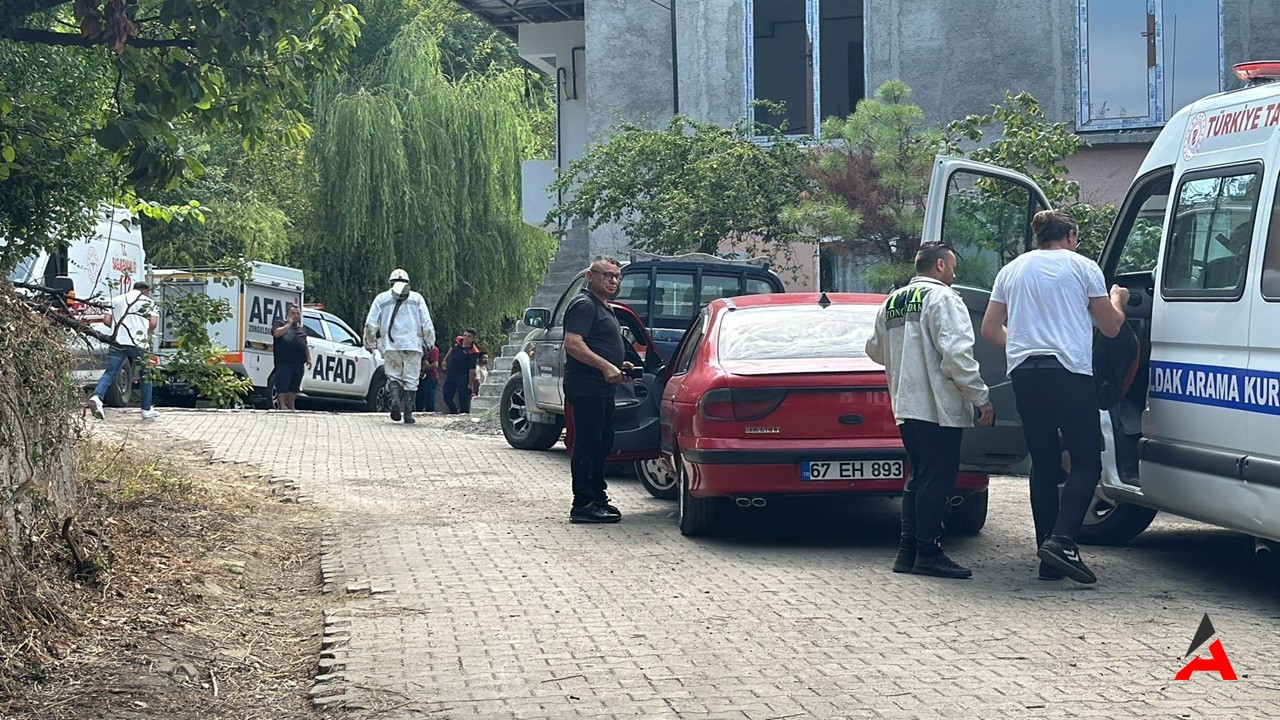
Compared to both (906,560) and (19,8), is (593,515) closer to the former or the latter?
(906,560)

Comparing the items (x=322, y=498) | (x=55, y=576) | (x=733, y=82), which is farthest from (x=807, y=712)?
(x=733, y=82)

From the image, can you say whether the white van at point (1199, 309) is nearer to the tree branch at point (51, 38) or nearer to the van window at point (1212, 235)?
the van window at point (1212, 235)

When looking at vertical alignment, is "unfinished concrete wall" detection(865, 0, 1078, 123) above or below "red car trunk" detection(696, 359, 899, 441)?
above

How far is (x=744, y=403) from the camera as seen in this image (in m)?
9.09

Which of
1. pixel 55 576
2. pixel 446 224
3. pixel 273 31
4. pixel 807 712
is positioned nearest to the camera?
pixel 807 712

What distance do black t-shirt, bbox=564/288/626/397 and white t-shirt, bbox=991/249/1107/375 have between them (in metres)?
3.17

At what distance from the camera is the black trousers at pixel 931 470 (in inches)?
324

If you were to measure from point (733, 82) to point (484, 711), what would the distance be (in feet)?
63.2

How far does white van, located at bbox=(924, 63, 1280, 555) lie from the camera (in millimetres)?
7312

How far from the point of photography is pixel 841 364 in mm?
9266

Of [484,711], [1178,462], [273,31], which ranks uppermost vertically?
[273,31]

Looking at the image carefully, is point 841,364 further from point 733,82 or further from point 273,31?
point 733,82

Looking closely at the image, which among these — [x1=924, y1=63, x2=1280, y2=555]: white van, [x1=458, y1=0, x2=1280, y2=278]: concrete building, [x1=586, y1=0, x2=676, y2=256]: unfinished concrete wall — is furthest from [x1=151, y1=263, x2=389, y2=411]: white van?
[x1=924, y1=63, x2=1280, y2=555]: white van

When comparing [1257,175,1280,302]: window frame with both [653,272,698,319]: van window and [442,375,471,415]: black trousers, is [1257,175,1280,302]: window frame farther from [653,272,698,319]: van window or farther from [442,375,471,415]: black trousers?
[442,375,471,415]: black trousers
